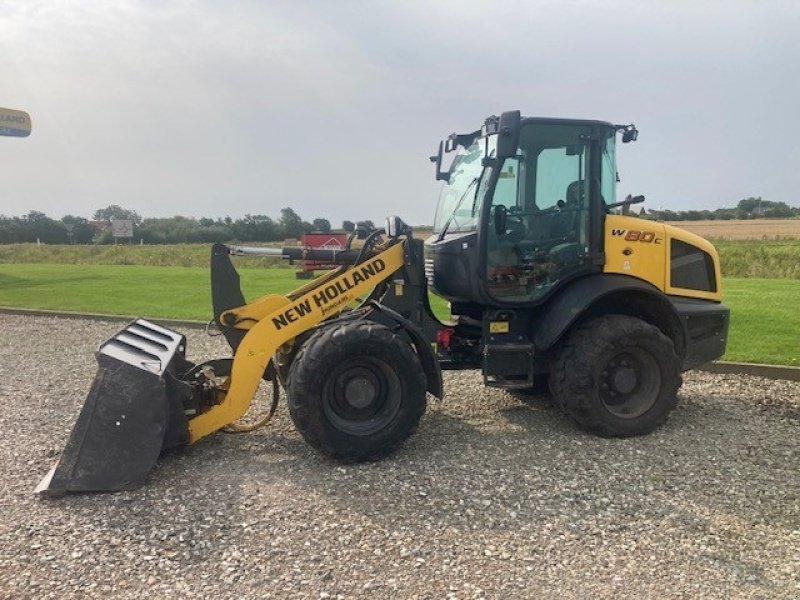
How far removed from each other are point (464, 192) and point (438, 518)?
3.00 metres

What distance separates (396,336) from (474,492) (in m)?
1.29

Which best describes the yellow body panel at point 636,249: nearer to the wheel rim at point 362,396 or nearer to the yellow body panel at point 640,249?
the yellow body panel at point 640,249

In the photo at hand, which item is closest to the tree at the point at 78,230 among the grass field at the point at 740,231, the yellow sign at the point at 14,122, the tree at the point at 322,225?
the yellow sign at the point at 14,122

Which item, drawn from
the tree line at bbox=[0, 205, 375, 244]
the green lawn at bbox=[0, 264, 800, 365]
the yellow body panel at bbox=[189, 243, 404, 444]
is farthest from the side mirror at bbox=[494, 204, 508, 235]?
the tree line at bbox=[0, 205, 375, 244]

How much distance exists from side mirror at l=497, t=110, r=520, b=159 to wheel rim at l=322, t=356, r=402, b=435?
195 centimetres

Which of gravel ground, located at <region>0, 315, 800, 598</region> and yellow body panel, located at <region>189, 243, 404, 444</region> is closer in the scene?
gravel ground, located at <region>0, 315, 800, 598</region>

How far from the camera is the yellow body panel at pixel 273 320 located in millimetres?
5336

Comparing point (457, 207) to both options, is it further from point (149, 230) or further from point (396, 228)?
point (149, 230)

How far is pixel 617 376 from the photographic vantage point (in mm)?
5953

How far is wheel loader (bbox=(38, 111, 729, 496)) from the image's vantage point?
17.3ft

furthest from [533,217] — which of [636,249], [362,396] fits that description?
[362,396]

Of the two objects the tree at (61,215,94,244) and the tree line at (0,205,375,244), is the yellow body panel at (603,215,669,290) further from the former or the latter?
the tree at (61,215,94,244)

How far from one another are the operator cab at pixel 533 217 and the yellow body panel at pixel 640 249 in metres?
0.12

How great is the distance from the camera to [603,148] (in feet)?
20.1
